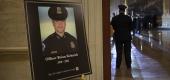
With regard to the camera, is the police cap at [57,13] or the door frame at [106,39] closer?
the police cap at [57,13]

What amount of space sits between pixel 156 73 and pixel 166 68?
2.69 feet

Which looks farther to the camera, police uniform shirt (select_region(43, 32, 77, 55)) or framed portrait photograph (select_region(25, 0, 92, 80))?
police uniform shirt (select_region(43, 32, 77, 55))

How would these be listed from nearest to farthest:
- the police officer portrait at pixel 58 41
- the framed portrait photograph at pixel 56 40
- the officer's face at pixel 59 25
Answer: the framed portrait photograph at pixel 56 40
the police officer portrait at pixel 58 41
the officer's face at pixel 59 25

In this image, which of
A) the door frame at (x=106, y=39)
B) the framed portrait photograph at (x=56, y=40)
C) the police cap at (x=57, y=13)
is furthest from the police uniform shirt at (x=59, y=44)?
the door frame at (x=106, y=39)

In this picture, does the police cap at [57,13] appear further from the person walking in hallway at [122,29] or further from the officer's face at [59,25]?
the person walking in hallway at [122,29]

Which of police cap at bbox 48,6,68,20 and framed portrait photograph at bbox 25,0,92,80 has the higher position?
police cap at bbox 48,6,68,20

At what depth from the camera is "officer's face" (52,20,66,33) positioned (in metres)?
3.71

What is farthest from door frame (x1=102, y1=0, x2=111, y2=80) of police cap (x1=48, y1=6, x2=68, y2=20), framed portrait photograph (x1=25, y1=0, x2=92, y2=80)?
police cap (x1=48, y1=6, x2=68, y2=20)

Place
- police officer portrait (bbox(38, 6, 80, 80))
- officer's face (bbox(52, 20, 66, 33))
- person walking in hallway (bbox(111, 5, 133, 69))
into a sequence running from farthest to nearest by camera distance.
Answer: person walking in hallway (bbox(111, 5, 133, 69)) → officer's face (bbox(52, 20, 66, 33)) → police officer portrait (bbox(38, 6, 80, 80))

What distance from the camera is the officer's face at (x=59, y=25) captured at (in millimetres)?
3711

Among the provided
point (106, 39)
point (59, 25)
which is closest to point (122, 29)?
point (106, 39)

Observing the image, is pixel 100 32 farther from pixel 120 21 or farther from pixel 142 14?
pixel 142 14

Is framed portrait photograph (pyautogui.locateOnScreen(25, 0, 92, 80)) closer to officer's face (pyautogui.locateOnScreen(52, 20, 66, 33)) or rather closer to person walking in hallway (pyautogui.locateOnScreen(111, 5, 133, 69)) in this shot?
officer's face (pyautogui.locateOnScreen(52, 20, 66, 33))

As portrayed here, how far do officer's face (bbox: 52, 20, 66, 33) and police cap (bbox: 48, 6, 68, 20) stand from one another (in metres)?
0.04
